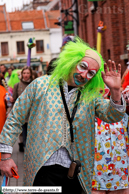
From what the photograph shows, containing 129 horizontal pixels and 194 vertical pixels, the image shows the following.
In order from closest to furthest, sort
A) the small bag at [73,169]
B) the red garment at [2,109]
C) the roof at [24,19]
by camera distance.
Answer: the small bag at [73,169], the red garment at [2,109], the roof at [24,19]

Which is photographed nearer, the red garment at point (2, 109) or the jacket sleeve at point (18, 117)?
the jacket sleeve at point (18, 117)

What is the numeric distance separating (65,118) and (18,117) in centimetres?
35

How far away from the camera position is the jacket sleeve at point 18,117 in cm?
277

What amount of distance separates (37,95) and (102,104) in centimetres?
51

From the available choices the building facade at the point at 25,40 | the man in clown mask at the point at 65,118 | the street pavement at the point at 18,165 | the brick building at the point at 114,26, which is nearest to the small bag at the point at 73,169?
the man in clown mask at the point at 65,118

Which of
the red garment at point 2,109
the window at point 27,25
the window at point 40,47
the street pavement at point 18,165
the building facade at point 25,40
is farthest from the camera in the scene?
the window at point 27,25

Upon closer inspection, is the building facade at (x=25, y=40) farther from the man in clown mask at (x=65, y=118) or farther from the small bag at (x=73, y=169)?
the small bag at (x=73, y=169)

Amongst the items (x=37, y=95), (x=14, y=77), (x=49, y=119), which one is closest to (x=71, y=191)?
(x=49, y=119)

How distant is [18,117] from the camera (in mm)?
2834

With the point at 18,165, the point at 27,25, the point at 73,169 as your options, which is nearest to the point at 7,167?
the point at 73,169

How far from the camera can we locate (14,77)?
9.26 m

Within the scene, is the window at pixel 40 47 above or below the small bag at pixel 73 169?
below

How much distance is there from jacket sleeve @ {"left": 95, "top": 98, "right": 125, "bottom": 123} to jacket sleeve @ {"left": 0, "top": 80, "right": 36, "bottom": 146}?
0.51m

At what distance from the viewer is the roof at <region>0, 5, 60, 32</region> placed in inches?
1737
